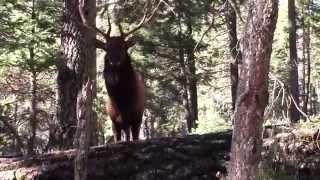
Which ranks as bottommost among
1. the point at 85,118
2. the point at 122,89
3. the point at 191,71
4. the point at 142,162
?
the point at 142,162

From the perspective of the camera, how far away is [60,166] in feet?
27.8

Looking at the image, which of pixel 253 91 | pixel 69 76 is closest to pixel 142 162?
pixel 253 91

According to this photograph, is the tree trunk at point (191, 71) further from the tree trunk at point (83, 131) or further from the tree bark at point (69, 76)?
the tree trunk at point (83, 131)

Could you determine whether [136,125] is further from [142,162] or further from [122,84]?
[142,162]

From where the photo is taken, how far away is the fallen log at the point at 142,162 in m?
Answer: 8.23

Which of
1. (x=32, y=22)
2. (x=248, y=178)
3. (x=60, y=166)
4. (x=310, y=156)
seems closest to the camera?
(x=248, y=178)

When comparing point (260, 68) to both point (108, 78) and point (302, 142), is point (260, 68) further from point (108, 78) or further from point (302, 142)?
point (108, 78)

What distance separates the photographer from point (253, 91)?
19.9 feet

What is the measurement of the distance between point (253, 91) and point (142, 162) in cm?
295

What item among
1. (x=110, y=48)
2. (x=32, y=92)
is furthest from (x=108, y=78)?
(x=32, y=92)

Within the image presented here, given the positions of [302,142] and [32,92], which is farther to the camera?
[32,92]

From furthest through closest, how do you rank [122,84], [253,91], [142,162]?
[122,84]
[142,162]
[253,91]

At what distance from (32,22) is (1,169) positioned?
6.40m

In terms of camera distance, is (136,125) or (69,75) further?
(69,75)
